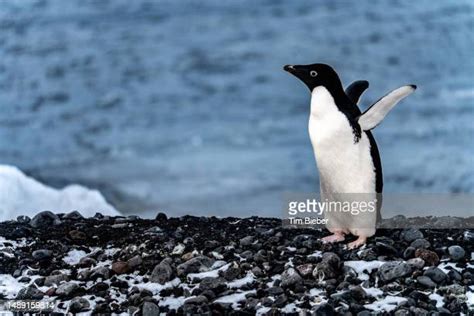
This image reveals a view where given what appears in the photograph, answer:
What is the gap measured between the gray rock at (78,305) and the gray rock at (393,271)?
997 mm

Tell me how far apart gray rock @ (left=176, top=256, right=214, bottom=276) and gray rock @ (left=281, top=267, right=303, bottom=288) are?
11.4 inches

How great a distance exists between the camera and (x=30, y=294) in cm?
321

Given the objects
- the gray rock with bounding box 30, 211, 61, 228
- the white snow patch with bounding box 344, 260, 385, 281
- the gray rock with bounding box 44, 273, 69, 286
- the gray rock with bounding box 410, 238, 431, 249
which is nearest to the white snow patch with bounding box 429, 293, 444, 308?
the white snow patch with bounding box 344, 260, 385, 281

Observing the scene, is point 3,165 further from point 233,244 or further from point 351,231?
point 351,231

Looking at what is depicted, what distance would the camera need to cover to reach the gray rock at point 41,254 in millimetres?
3459

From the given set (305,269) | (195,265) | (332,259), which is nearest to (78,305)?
(195,265)

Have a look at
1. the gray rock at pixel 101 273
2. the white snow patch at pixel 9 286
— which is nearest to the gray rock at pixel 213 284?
the gray rock at pixel 101 273

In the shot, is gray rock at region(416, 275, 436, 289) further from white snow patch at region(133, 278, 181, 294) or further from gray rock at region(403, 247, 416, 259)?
white snow patch at region(133, 278, 181, 294)

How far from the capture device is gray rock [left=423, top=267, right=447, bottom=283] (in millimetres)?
3123

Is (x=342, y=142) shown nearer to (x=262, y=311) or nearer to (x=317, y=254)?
(x=317, y=254)

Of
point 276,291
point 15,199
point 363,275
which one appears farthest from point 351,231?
point 15,199

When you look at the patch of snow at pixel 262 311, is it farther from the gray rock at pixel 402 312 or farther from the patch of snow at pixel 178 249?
the patch of snow at pixel 178 249

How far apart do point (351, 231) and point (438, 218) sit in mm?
578

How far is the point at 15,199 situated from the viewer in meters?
3.97
